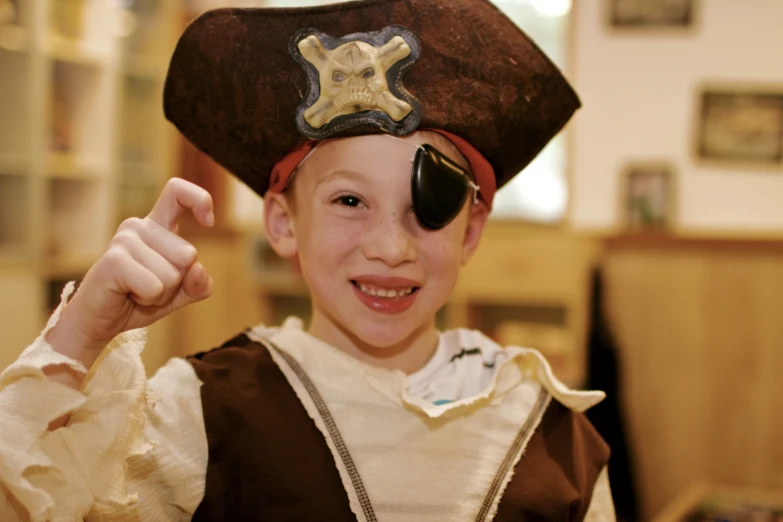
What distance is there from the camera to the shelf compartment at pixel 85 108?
336cm

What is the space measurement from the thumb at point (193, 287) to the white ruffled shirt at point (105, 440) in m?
0.06

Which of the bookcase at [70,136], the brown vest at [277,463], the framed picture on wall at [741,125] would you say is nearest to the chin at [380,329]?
the brown vest at [277,463]

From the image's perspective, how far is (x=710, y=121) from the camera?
342cm

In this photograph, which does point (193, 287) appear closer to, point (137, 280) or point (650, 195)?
point (137, 280)

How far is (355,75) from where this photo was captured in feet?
2.83

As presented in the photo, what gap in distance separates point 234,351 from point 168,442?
0.16 m

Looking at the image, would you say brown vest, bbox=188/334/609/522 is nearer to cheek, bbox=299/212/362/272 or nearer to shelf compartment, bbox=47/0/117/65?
cheek, bbox=299/212/362/272

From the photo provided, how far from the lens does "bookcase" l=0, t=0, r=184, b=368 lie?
9.45 feet

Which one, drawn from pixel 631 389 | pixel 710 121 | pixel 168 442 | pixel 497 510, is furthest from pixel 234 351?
pixel 710 121

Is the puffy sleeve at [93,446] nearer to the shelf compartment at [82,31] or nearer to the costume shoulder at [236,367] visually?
the costume shoulder at [236,367]

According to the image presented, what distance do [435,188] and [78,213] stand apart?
2955 millimetres

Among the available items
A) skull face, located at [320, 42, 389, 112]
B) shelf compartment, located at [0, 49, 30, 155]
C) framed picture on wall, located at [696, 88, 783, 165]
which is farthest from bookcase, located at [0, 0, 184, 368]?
framed picture on wall, located at [696, 88, 783, 165]

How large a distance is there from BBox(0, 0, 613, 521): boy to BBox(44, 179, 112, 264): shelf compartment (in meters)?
2.64

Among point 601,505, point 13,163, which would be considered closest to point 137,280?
point 601,505
